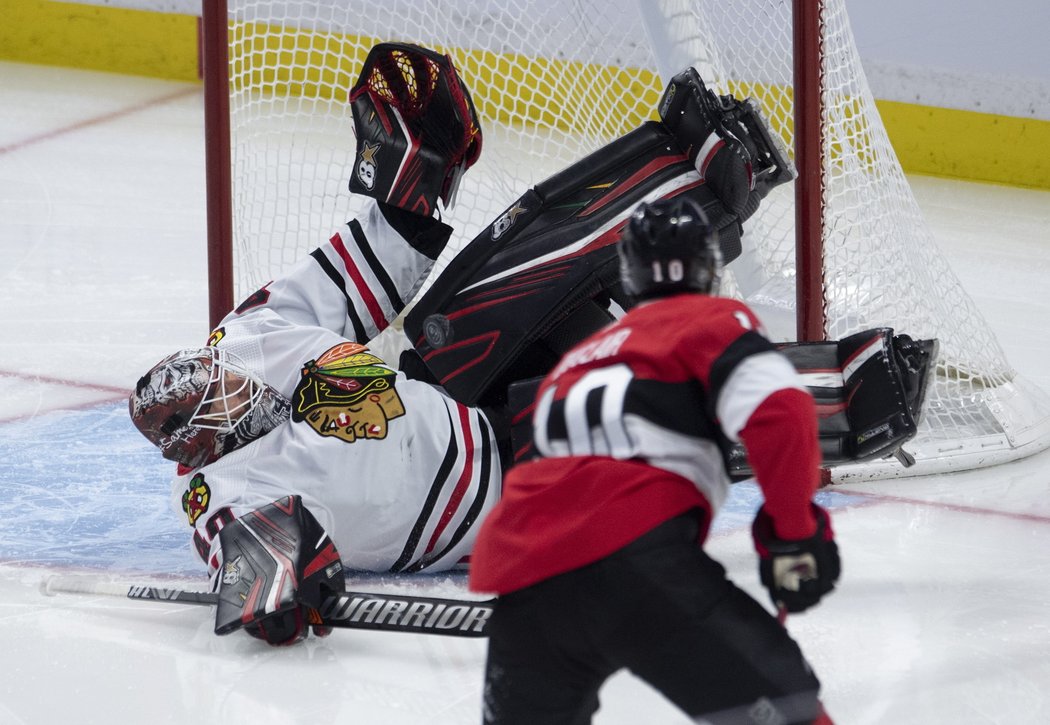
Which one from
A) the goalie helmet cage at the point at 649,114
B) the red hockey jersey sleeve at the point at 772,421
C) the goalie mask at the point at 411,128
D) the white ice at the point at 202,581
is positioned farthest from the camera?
the goalie helmet cage at the point at 649,114

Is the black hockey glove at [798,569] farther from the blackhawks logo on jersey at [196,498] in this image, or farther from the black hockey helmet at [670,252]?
the blackhawks logo on jersey at [196,498]

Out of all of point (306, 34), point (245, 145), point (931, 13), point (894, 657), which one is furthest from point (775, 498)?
point (931, 13)

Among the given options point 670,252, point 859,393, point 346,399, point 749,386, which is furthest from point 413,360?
point 749,386

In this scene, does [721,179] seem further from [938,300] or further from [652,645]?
[652,645]

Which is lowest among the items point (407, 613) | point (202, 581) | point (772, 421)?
point (202, 581)

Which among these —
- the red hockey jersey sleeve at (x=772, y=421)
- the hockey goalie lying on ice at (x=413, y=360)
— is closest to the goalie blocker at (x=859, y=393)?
the hockey goalie lying on ice at (x=413, y=360)

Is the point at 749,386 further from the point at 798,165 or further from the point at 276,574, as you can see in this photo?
the point at 798,165

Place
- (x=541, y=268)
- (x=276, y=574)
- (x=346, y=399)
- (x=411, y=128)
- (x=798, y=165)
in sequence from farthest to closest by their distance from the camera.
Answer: (x=798, y=165), (x=411, y=128), (x=541, y=268), (x=346, y=399), (x=276, y=574)

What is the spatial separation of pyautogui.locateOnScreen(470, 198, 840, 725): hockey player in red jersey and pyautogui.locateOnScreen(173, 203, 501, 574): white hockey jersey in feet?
2.63

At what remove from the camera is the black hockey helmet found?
147 centimetres

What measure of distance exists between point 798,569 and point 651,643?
149 millimetres

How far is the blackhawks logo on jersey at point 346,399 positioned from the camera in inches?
91.0

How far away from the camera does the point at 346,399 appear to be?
91.3 inches

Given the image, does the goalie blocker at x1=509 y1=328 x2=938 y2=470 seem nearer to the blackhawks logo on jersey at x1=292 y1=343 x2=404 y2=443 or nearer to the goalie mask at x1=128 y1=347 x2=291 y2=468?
the blackhawks logo on jersey at x1=292 y1=343 x2=404 y2=443
